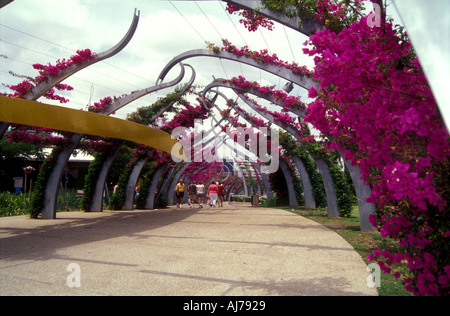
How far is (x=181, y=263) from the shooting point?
4992 millimetres

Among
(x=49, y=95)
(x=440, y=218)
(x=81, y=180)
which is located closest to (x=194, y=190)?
(x=49, y=95)

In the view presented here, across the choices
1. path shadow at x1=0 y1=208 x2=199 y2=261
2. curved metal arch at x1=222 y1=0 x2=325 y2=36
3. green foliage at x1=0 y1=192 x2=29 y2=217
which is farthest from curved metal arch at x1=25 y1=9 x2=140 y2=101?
green foliage at x1=0 y1=192 x2=29 y2=217

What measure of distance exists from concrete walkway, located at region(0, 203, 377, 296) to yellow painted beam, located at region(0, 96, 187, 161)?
2.55 metres

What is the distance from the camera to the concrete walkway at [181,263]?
3758 millimetres

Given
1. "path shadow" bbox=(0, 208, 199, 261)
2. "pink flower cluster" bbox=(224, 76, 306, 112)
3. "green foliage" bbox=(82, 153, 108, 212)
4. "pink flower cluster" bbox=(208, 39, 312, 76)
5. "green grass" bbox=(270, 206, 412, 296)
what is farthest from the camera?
"green foliage" bbox=(82, 153, 108, 212)

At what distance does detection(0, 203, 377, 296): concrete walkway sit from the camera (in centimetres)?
376

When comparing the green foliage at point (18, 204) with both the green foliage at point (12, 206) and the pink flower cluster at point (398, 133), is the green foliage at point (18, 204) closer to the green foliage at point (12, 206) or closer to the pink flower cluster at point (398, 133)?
the green foliage at point (12, 206)

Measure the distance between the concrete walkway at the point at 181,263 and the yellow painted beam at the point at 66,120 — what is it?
2.55 m

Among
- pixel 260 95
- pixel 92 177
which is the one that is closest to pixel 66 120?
pixel 260 95

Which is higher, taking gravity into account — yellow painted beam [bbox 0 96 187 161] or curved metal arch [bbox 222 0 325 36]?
curved metal arch [bbox 222 0 325 36]

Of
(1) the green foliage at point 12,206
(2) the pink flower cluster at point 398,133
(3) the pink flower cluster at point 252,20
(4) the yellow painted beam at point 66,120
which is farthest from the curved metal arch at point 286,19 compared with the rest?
(1) the green foliage at point 12,206

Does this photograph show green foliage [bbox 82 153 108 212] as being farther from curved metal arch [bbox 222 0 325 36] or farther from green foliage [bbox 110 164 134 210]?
curved metal arch [bbox 222 0 325 36]

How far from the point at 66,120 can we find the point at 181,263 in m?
5.08

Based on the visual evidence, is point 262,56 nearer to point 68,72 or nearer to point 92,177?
point 68,72
